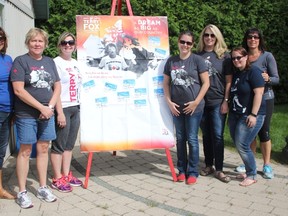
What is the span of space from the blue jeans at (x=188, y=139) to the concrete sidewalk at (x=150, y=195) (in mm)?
226

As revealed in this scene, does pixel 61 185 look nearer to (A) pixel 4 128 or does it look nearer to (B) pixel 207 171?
(A) pixel 4 128

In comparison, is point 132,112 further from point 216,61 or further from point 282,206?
point 282,206

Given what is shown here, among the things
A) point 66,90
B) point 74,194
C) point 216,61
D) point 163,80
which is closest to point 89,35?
point 66,90

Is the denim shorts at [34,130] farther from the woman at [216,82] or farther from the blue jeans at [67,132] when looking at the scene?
the woman at [216,82]

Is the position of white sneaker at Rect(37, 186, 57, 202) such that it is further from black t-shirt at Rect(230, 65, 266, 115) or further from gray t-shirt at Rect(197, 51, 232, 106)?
black t-shirt at Rect(230, 65, 266, 115)

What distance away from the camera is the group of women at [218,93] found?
427cm

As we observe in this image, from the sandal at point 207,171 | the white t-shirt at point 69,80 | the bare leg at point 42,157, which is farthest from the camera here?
the sandal at point 207,171

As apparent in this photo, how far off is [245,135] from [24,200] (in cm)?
259

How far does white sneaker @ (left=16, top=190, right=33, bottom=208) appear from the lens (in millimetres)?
3752

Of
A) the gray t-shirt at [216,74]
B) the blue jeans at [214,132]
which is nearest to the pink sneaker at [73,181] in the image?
the blue jeans at [214,132]

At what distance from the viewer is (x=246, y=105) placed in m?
4.29

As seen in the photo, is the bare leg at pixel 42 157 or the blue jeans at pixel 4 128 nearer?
the blue jeans at pixel 4 128

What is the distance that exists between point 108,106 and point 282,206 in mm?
2236

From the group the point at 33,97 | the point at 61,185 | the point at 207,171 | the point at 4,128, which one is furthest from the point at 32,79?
the point at 207,171
